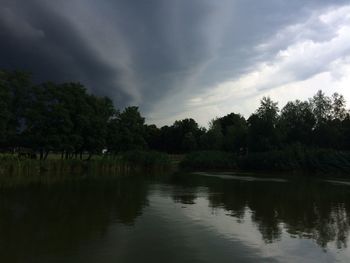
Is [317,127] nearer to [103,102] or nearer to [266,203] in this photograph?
[103,102]

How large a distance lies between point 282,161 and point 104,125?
90.7ft

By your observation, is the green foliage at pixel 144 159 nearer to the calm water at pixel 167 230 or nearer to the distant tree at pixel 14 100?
the distant tree at pixel 14 100

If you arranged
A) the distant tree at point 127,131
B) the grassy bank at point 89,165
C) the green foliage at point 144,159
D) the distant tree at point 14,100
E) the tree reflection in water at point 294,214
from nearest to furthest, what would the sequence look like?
the tree reflection in water at point 294,214 → the grassy bank at point 89,165 → the distant tree at point 14,100 → the green foliage at point 144,159 → the distant tree at point 127,131

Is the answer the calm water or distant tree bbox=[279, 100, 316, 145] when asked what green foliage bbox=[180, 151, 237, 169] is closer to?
distant tree bbox=[279, 100, 316, 145]

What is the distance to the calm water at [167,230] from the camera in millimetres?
10148

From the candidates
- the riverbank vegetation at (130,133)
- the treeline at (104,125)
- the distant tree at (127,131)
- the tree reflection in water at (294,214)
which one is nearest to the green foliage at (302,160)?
the riverbank vegetation at (130,133)

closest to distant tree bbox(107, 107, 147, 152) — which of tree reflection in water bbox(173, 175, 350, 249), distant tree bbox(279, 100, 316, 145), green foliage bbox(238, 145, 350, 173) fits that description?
green foliage bbox(238, 145, 350, 173)

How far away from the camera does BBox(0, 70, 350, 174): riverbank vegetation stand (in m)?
49.2

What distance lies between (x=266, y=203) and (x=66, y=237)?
12879 mm

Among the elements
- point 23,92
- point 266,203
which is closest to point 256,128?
point 23,92

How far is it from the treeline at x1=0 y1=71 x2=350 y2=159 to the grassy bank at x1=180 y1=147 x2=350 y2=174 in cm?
481

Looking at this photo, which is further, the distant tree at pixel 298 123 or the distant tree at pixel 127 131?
the distant tree at pixel 298 123

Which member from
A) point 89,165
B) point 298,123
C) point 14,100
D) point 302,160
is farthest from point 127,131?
point 298,123

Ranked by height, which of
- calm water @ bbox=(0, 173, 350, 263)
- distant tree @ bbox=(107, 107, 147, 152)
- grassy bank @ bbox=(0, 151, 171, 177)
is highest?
distant tree @ bbox=(107, 107, 147, 152)
